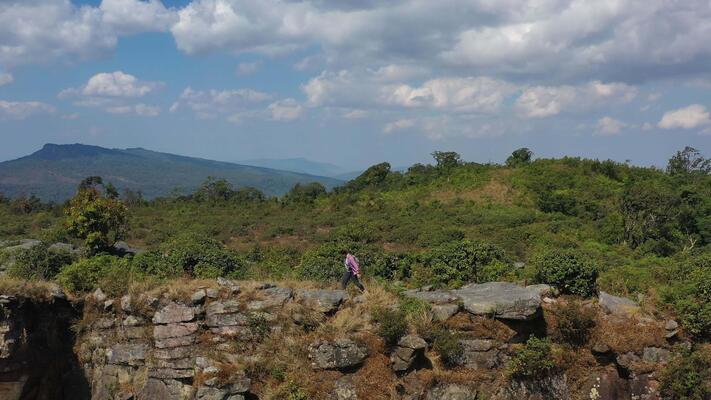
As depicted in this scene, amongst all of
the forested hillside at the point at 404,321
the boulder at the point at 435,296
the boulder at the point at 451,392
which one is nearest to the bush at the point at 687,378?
the forested hillside at the point at 404,321

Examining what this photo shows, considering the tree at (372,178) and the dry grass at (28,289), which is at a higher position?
the tree at (372,178)

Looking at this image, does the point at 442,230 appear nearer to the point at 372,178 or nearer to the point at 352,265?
the point at 352,265

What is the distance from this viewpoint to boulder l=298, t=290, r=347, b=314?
11695 millimetres

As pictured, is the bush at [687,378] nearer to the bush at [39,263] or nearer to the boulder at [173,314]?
the boulder at [173,314]

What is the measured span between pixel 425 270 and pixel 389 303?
9.41 ft

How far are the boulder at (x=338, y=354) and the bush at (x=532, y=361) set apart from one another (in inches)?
114

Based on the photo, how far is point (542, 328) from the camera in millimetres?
11305

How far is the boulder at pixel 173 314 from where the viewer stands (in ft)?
38.0

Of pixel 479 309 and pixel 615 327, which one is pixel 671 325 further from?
pixel 479 309

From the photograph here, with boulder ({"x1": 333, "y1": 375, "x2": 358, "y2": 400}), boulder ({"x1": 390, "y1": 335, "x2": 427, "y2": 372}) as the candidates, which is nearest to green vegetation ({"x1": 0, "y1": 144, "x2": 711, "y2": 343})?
boulder ({"x1": 390, "y1": 335, "x2": 427, "y2": 372})

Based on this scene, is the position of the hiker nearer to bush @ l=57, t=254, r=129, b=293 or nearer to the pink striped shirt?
the pink striped shirt

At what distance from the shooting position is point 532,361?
34.6ft

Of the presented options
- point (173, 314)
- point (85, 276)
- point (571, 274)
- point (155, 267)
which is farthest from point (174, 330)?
point (571, 274)

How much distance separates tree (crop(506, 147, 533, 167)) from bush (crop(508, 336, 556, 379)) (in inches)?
1495
